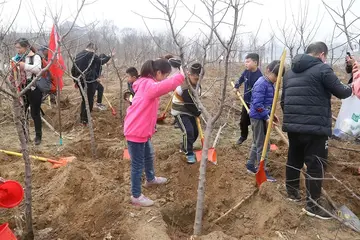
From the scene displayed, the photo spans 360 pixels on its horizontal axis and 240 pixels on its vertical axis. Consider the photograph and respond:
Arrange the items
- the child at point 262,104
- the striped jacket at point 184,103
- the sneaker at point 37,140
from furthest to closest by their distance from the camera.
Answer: the sneaker at point 37,140 < the striped jacket at point 184,103 < the child at point 262,104

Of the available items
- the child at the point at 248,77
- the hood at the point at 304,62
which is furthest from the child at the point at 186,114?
the hood at the point at 304,62

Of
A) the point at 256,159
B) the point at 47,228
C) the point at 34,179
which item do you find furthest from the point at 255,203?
the point at 34,179

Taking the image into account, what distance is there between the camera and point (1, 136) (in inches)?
223

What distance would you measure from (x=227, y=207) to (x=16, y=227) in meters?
2.00

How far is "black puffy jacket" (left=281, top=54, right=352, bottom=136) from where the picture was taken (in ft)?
9.55

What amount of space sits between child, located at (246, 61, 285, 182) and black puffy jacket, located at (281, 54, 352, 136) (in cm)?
57

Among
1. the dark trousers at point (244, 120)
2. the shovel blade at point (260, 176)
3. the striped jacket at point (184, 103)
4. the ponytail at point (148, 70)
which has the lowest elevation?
the shovel blade at point (260, 176)

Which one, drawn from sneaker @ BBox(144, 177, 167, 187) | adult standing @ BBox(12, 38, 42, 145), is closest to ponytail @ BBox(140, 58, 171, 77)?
sneaker @ BBox(144, 177, 167, 187)

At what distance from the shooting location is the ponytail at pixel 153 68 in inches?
119

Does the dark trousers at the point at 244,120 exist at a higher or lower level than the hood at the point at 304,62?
lower

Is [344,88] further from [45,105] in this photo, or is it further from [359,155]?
[45,105]

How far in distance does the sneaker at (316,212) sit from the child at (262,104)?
0.74 meters

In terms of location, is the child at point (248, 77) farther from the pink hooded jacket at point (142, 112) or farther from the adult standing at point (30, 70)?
the adult standing at point (30, 70)

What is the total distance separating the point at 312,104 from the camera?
9.78 ft
